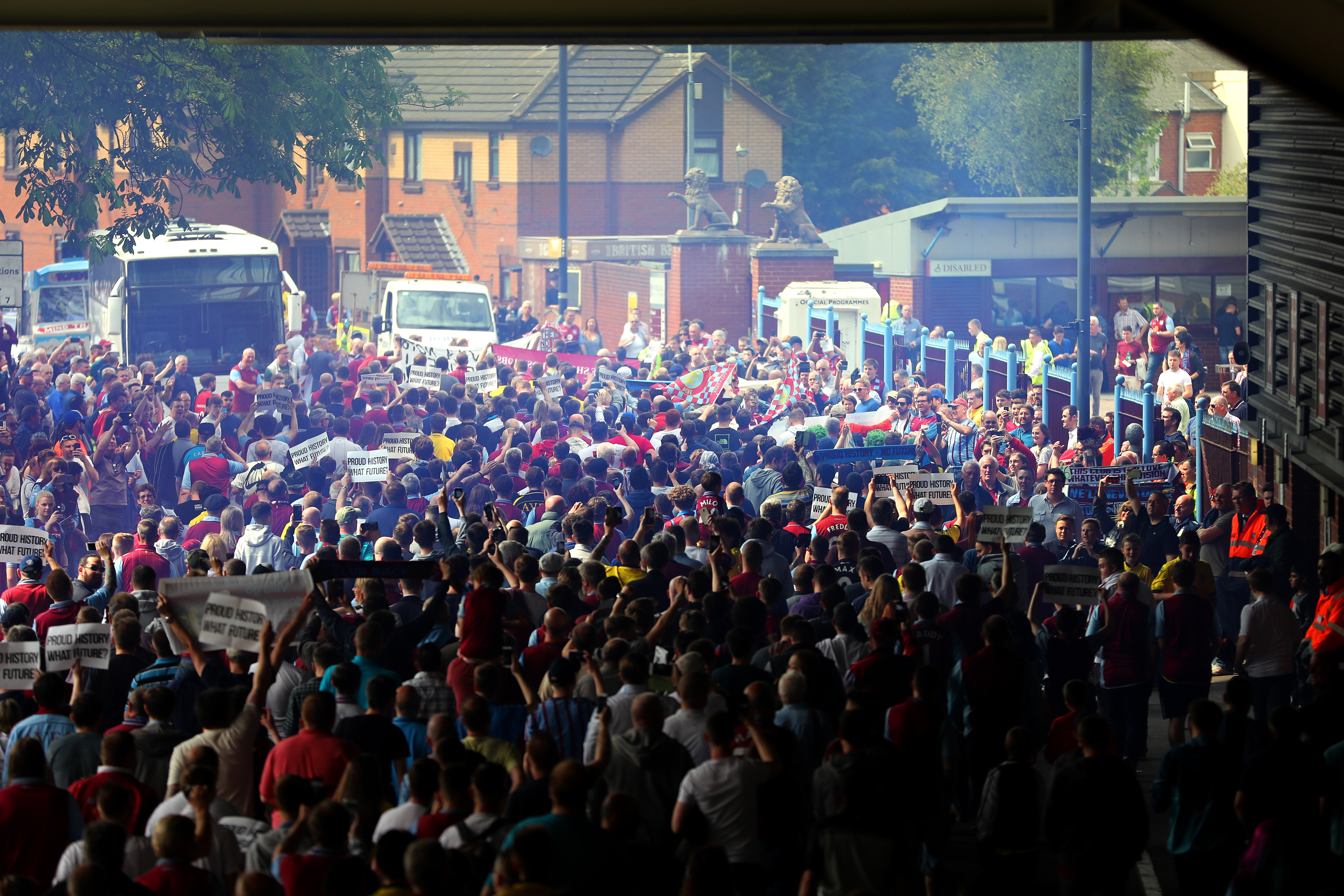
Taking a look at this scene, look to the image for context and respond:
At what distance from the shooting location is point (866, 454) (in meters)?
16.0

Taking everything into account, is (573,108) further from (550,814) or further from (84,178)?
(550,814)

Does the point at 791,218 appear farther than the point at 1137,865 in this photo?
Yes

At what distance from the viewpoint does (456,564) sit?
959 centimetres

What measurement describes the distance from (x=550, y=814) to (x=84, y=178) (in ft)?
78.0

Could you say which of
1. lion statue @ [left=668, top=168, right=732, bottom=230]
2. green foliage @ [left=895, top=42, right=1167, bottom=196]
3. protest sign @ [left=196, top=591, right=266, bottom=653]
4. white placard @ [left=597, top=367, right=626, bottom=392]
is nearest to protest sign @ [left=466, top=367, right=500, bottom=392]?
white placard @ [left=597, top=367, right=626, bottom=392]

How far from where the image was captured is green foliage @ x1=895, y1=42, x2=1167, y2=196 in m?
61.7

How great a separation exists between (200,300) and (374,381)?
1122 centimetres

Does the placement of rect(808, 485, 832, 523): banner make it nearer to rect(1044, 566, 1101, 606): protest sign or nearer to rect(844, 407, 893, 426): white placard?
rect(1044, 566, 1101, 606): protest sign

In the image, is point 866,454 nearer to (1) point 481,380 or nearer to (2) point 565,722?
(1) point 481,380

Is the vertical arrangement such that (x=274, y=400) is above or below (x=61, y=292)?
below

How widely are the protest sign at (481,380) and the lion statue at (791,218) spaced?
16.0 metres

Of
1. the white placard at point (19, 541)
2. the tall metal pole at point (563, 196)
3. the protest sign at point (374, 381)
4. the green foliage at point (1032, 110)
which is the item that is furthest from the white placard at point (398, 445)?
the green foliage at point (1032, 110)

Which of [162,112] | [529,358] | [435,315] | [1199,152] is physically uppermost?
[1199,152]

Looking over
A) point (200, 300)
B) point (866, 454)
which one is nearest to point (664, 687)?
point (866, 454)
